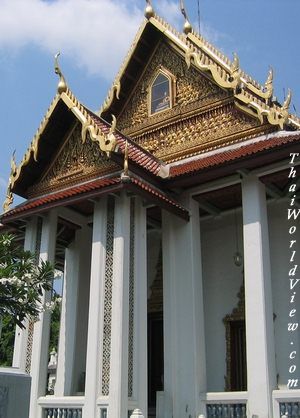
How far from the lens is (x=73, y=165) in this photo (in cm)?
963

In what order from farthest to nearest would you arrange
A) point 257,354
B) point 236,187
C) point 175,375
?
point 236,187 → point 175,375 → point 257,354

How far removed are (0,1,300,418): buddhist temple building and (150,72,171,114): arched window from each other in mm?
38

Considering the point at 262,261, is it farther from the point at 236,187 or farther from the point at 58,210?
the point at 58,210

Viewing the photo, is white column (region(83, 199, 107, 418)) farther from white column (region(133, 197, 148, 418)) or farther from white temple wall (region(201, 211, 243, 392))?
white temple wall (region(201, 211, 243, 392))

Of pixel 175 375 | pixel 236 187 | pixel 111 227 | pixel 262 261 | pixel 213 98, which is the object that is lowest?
pixel 175 375

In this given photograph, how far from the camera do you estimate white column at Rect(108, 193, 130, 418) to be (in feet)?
23.6

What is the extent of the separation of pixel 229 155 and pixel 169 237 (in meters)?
1.58

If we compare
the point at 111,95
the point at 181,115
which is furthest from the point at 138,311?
the point at 111,95

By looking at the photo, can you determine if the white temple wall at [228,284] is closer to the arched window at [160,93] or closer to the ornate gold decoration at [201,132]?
the ornate gold decoration at [201,132]

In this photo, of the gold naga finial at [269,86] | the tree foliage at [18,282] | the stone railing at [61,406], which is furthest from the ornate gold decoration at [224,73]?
the stone railing at [61,406]

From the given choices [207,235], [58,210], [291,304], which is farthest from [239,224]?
[58,210]

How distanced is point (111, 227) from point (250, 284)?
7.08ft

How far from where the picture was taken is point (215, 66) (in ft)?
32.2

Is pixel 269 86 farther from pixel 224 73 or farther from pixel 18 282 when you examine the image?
pixel 18 282
